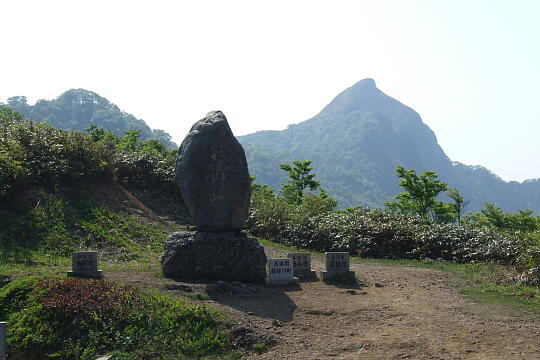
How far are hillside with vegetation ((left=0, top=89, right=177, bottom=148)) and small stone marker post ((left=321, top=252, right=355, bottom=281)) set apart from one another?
3660 inches

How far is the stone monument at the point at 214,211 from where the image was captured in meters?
10.4

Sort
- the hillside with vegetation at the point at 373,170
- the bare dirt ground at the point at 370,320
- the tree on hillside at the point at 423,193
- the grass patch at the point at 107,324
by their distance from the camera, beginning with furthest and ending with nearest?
the hillside with vegetation at the point at 373,170 → the tree on hillside at the point at 423,193 → the grass patch at the point at 107,324 → the bare dirt ground at the point at 370,320

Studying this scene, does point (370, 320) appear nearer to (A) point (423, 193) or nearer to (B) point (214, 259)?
(B) point (214, 259)

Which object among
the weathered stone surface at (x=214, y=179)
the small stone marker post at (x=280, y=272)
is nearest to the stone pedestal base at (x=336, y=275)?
the small stone marker post at (x=280, y=272)

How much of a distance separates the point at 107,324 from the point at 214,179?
4152 millimetres

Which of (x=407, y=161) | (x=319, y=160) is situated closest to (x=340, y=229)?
(x=319, y=160)

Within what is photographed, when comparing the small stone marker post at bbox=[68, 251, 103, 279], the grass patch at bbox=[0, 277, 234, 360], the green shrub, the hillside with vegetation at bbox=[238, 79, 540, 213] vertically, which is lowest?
the grass patch at bbox=[0, 277, 234, 360]

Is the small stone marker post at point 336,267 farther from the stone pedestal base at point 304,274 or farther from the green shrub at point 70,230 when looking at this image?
the green shrub at point 70,230

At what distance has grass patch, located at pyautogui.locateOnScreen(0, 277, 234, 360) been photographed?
709 centimetres

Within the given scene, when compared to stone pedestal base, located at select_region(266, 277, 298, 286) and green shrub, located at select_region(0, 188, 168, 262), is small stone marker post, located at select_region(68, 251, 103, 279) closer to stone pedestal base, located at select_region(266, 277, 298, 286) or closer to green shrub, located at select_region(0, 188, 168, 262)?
green shrub, located at select_region(0, 188, 168, 262)

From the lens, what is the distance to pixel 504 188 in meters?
168

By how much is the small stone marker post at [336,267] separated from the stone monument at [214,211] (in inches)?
61.1

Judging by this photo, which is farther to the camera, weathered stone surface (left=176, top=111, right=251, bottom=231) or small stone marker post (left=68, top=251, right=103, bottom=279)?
weathered stone surface (left=176, top=111, right=251, bottom=231)

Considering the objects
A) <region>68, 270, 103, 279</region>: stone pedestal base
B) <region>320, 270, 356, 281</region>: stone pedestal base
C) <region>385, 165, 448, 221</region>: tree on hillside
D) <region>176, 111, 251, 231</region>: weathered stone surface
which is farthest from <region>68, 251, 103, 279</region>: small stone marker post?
<region>385, 165, 448, 221</region>: tree on hillside
